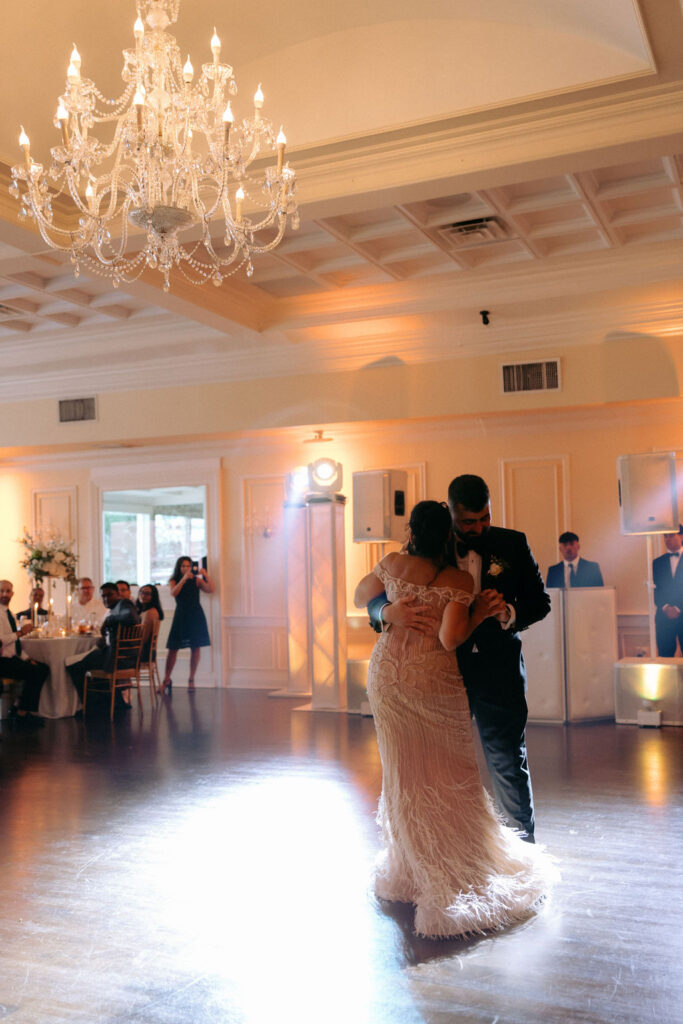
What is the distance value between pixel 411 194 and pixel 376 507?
12.6ft

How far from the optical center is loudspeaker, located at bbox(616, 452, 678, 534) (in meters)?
8.11

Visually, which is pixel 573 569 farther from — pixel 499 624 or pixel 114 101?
pixel 114 101

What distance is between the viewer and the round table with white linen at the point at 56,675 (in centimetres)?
952

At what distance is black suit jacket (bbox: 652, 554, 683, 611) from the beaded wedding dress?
578 cm

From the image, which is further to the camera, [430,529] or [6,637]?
[6,637]

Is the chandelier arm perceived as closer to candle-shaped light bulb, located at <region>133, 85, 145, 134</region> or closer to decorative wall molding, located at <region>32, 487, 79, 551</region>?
candle-shaped light bulb, located at <region>133, 85, 145, 134</region>

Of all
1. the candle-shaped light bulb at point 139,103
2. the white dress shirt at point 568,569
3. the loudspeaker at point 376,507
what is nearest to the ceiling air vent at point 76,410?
the loudspeaker at point 376,507

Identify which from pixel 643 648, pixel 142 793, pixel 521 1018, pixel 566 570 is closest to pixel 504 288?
pixel 566 570

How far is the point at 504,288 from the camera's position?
9117 millimetres

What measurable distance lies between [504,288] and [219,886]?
6.50 meters

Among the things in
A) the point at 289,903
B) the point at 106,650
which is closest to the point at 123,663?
the point at 106,650

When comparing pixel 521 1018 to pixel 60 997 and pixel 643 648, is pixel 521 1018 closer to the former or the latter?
pixel 60 997

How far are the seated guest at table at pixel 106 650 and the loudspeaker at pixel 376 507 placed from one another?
2.48m

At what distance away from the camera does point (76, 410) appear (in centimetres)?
1154
